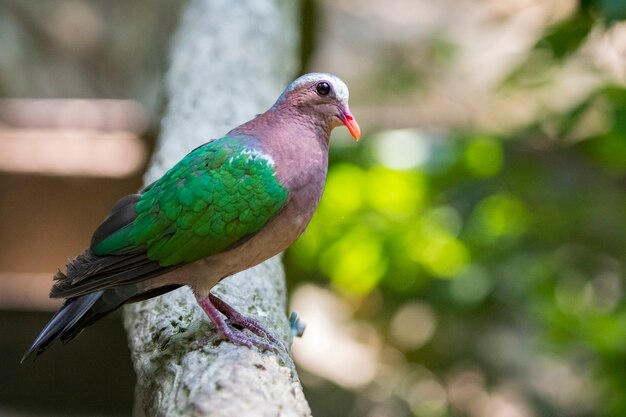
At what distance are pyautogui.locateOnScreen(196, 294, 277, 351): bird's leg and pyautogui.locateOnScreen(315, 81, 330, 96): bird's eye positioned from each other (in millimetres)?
628

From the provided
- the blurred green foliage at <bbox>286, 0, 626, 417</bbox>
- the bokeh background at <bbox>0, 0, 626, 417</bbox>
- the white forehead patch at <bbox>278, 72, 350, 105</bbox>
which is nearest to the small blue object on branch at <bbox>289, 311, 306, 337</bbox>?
the white forehead patch at <bbox>278, 72, 350, 105</bbox>

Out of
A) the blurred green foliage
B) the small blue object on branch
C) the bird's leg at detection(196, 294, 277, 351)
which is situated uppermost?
the blurred green foliage

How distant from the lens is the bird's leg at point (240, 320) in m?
2.42

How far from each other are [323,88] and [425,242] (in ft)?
8.34

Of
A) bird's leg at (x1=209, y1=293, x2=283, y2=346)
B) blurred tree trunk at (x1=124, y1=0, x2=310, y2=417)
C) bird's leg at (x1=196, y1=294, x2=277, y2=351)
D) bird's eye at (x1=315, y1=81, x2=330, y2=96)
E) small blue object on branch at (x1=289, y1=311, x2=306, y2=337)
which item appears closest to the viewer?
blurred tree trunk at (x1=124, y1=0, x2=310, y2=417)

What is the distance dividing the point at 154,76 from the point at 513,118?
261 centimetres

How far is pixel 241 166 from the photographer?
2.38 meters

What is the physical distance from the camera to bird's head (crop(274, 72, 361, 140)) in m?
2.57

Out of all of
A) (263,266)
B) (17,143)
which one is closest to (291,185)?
(263,266)

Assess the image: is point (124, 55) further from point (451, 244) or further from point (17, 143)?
point (451, 244)

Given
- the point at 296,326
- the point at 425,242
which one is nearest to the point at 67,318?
the point at 296,326

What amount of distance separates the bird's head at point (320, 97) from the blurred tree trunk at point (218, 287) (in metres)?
0.56

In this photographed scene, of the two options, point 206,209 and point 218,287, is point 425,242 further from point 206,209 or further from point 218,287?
point 206,209

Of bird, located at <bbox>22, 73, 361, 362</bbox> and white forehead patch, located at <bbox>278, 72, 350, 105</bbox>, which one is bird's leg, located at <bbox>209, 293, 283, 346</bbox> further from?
white forehead patch, located at <bbox>278, 72, 350, 105</bbox>
